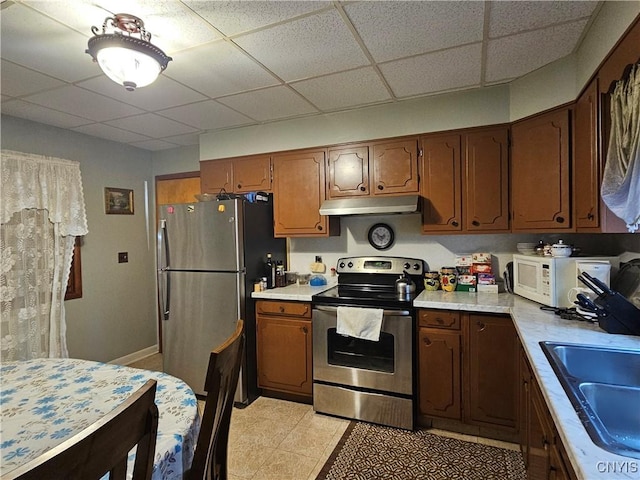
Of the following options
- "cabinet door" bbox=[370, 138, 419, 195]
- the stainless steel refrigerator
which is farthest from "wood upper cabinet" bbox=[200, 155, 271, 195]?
"cabinet door" bbox=[370, 138, 419, 195]

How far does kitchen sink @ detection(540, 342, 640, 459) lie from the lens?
2.91 feet

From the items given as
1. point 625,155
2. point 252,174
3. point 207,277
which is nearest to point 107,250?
point 207,277

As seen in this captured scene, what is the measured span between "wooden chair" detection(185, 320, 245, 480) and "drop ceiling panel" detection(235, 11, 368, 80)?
56.6 inches

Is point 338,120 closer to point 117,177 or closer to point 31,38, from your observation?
point 31,38

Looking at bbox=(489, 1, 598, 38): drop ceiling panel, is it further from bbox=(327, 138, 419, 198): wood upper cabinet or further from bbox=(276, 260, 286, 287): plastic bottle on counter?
bbox=(276, 260, 286, 287): plastic bottle on counter

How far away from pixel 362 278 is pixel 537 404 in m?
1.73

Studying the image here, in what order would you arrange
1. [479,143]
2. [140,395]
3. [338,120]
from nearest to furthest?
[140,395] < [479,143] < [338,120]

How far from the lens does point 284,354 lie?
109 inches

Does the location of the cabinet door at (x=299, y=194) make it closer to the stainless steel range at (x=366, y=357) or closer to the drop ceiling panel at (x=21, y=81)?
the stainless steel range at (x=366, y=357)

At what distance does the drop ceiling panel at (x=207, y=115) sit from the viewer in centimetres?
269

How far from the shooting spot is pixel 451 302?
7.32ft

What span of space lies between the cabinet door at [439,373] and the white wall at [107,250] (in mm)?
3102

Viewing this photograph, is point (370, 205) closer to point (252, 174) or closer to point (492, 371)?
point (252, 174)

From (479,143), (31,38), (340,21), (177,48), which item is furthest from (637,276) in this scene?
(31,38)
